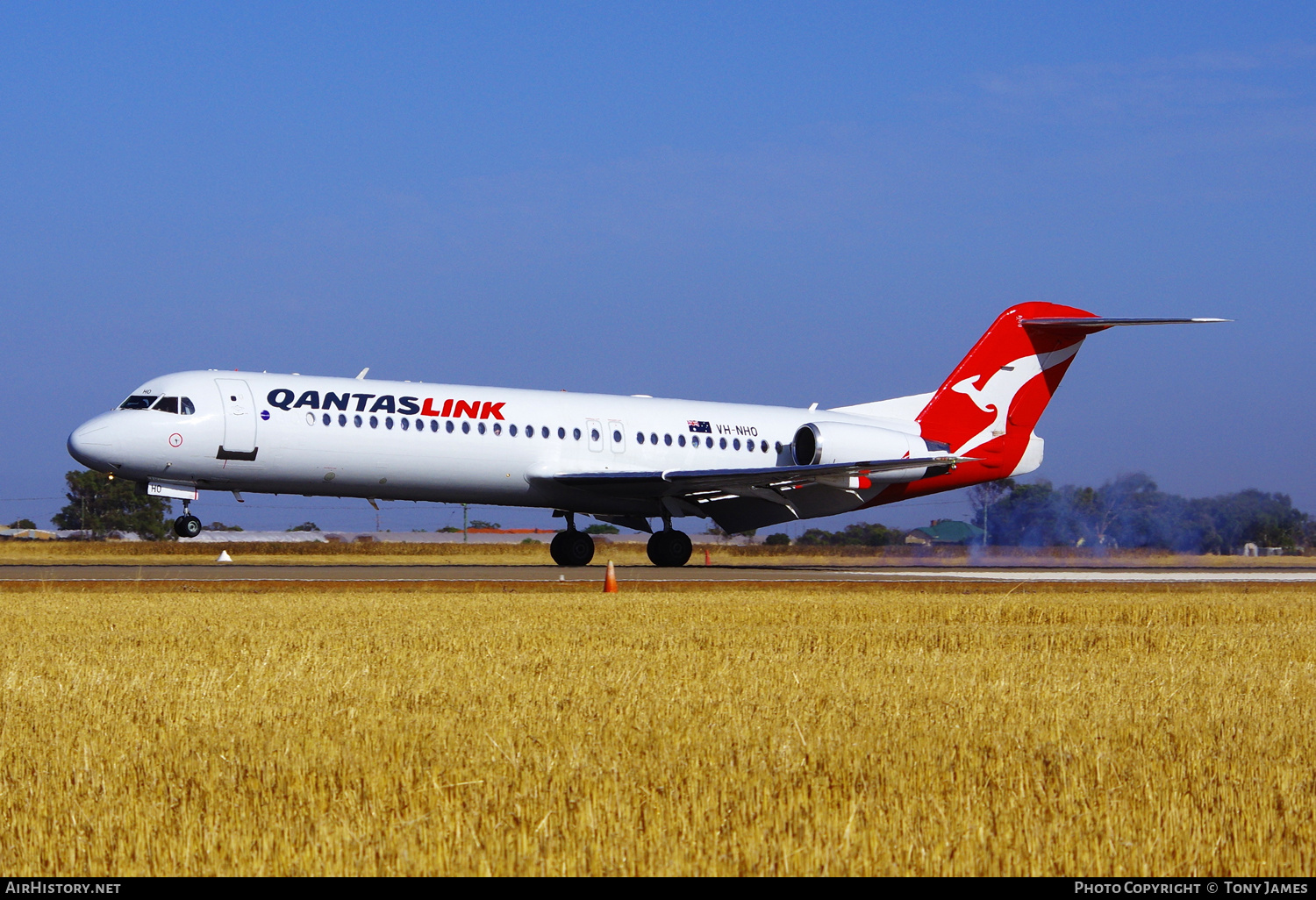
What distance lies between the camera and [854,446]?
3434 centimetres

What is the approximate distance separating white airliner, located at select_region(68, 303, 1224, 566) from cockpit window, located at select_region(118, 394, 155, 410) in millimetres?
40

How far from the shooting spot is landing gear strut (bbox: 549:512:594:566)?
33.7 meters

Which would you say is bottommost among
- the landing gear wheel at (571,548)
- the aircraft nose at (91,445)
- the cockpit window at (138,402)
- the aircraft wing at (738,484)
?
the landing gear wheel at (571,548)

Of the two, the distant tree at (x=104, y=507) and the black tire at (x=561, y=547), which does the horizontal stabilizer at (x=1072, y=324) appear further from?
the distant tree at (x=104, y=507)

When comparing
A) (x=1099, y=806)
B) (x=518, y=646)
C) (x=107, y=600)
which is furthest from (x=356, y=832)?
(x=107, y=600)

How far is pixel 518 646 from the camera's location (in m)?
12.8

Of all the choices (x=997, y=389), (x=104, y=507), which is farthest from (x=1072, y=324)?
(x=104, y=507)

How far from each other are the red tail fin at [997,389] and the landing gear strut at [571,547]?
31.7 ft

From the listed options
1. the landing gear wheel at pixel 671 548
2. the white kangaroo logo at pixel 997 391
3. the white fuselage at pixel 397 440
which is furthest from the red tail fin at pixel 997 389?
the landing gear wheel at pixel 671 548

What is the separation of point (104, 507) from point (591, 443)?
6974cm

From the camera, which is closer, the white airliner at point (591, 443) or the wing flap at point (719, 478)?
the white airliner at point (591, 443)

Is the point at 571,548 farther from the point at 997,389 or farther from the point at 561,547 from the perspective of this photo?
the point at 997,389

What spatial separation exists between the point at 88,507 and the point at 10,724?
296 ft

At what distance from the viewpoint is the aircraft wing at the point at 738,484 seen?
31.7 m
